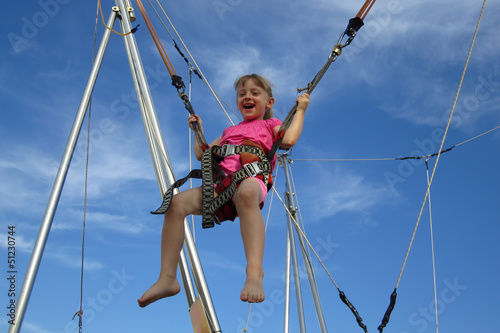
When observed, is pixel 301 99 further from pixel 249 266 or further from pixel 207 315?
pixel 207 315

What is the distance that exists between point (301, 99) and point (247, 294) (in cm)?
112

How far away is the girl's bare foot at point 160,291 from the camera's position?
2502mm

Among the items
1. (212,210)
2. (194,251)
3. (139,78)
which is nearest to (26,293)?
(194,251)

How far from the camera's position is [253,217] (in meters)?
2.47

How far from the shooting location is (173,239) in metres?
2.67

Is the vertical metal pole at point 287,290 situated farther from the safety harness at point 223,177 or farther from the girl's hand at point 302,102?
the girl's hand at point 302,102

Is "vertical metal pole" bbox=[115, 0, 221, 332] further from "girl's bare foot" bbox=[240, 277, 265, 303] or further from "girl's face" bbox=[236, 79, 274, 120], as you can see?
"girl's face" bbox=[236, 79, 274, 120]

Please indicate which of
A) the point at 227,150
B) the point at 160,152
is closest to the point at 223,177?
the point at 227,150

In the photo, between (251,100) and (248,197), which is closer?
(248,197)

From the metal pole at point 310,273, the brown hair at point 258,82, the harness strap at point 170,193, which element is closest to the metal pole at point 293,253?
the metal pole at point 310,273

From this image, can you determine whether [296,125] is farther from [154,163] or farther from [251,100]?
[154,163]

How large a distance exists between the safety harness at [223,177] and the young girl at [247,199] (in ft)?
0.13

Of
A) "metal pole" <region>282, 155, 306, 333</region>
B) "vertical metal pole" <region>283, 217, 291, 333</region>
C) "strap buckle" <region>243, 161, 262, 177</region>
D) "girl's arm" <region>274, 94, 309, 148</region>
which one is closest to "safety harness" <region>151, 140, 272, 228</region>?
Answer: "strap buckle" <region>243, 161, 262, 177</region>

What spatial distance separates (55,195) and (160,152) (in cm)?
71
